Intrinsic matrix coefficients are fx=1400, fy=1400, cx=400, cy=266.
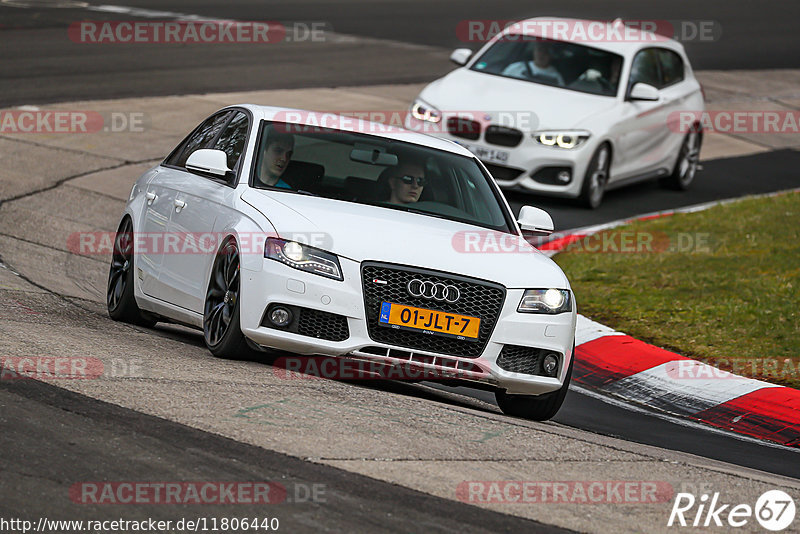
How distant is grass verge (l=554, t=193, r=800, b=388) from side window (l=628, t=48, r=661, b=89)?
1.98 m

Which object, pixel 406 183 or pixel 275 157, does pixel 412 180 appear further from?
pixel 275 157

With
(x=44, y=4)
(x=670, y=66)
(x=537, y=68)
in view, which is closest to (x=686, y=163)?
(x=670, y=66)

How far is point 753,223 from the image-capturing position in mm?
14969

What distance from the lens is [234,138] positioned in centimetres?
891

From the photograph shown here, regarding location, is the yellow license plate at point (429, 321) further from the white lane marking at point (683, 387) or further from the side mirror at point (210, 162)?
the white lane marking at point (683, 387)

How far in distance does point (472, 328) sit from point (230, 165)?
211 cm

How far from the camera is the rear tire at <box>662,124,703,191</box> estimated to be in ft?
58.8

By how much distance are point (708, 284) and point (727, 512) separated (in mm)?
6430

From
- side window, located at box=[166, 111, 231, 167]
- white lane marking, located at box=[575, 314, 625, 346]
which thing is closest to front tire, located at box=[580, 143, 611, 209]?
white lane marking, located at box=[575, 314, 625, 346]

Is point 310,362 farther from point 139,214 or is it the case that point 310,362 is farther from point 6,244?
point 6,244

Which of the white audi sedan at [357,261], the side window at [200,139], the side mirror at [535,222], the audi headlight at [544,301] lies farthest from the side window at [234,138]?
the audi headlight at [544,301]

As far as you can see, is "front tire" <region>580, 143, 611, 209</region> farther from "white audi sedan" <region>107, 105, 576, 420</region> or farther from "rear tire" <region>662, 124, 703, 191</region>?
"white audi sedan" <region>107, 105, 576, 420</region>

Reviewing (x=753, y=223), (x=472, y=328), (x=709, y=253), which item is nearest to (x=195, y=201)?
(x=472, y=328)

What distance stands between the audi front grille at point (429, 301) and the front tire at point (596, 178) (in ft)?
27.2
